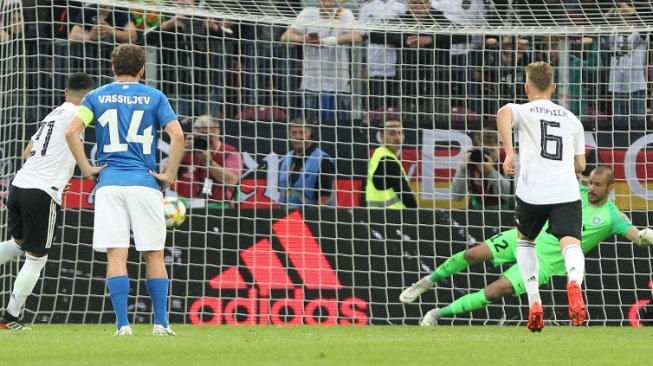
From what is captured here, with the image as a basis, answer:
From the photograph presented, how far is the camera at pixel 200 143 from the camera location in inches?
595

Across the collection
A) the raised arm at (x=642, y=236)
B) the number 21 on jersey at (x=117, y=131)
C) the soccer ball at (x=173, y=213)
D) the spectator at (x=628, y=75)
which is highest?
the spectator at (x=628, y=75)

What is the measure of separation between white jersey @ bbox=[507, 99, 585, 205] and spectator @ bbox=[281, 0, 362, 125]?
5.38 m

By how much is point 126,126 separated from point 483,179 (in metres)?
6.67

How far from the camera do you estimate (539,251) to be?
517 inches

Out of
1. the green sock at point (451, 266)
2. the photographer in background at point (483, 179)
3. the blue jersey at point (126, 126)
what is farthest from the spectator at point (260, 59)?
the blue jersey at point (126, 126)

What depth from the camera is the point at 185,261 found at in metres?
14.4

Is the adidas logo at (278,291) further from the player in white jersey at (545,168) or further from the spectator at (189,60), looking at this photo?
the player in white jersey at (545,168)

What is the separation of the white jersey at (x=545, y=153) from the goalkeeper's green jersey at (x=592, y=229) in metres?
2.44

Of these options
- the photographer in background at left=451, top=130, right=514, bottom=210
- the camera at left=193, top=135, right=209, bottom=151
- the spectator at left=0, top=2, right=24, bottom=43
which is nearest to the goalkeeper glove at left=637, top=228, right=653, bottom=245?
the photographer in background at left=451, top=130, right=514, bottom=210

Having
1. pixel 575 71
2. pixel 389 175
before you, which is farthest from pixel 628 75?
pixel 389 175

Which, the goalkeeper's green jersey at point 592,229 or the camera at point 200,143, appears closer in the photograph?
the goalkeeper's green jersey at point 592,229

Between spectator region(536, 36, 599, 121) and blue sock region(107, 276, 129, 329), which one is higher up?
spectator region(536, 36, 599, 121)

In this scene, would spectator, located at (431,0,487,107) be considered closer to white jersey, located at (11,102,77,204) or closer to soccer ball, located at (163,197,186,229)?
soccer ball, located at (163,197,186,229)

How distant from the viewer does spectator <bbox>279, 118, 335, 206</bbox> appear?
15.1 metres
